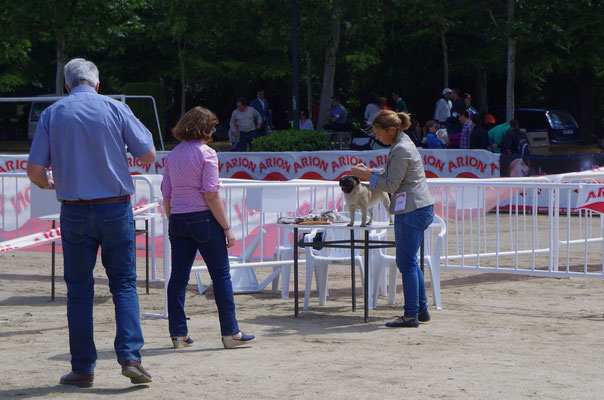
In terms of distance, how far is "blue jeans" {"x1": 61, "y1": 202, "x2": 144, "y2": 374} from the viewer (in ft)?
19.1

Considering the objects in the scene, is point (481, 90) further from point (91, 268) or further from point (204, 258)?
point (91, 268)

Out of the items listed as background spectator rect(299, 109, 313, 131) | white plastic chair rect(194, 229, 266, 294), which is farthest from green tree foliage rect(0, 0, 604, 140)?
white plastic chair rect(194, 229, 266, 294)

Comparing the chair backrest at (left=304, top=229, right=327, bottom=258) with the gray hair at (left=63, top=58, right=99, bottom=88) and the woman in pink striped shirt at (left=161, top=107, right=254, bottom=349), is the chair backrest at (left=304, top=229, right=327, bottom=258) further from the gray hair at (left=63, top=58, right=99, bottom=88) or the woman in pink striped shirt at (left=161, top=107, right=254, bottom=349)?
the gray hair at (left=63, top=58, right=99, bottom=88)

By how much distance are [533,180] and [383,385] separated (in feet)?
22.6

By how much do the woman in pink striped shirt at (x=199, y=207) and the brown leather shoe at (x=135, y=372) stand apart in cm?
118

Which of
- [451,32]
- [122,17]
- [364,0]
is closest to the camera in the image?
[364,0]

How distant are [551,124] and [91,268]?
28.1 metres

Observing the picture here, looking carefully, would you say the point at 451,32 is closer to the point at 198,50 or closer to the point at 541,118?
the point at 541,118

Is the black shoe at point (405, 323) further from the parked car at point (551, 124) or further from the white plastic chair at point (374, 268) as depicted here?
the parked car at point (551, 124)

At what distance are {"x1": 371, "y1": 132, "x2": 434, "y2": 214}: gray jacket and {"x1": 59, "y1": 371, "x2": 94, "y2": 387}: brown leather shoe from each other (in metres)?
2.88

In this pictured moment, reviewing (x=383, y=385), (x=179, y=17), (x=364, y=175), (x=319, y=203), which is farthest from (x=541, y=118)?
(x=383, y=385)

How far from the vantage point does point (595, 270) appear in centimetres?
1076

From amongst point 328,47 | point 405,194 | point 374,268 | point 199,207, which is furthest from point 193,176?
point 328,47

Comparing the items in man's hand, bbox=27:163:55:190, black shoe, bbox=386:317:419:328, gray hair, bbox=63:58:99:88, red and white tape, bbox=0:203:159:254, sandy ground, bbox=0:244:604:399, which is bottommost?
sandy ground, bbox=0:244:604:399
